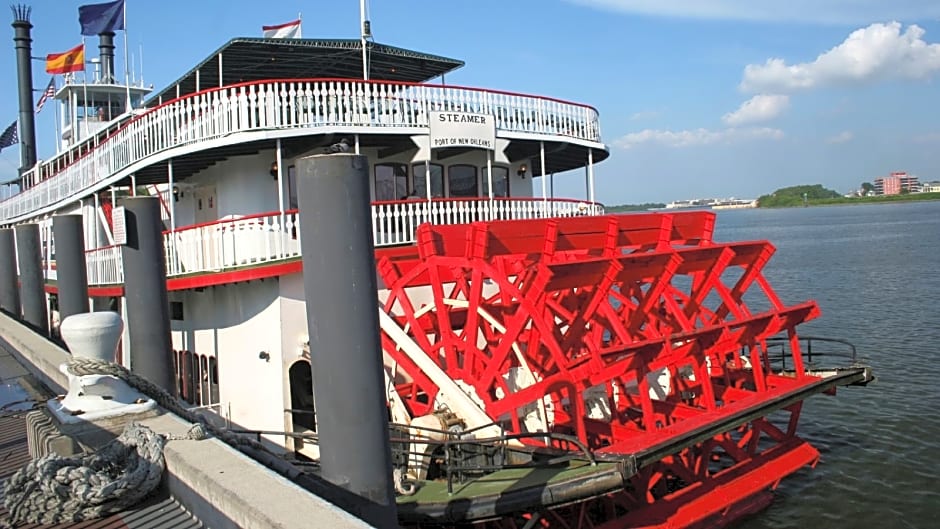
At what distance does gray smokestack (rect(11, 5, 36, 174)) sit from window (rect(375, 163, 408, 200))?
15.7 m

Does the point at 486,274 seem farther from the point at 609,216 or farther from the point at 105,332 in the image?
the point at 105,332

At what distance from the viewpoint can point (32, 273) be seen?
10.8 meters

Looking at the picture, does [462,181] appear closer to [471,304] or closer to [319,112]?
[319,112]

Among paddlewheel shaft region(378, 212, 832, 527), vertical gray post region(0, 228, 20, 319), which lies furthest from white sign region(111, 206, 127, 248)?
vertical gray post region(0, 228, 20, 319)

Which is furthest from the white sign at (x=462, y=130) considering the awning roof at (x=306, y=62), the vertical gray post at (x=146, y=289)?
the vertical gray post at (x=146, y=289)

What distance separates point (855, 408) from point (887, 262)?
19853mm

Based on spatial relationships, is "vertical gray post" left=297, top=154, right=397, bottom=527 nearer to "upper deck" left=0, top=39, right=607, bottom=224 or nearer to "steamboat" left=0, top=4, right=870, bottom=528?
"steamboat" left=0, top=4, right=870, bottom=528

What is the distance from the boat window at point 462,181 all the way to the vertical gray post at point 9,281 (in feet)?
22.3

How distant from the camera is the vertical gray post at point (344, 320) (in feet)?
10.2

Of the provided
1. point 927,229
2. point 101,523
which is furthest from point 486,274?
point 927,229

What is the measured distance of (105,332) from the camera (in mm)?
3996

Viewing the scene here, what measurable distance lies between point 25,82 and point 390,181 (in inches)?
627

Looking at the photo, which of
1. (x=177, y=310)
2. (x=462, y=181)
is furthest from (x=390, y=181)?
(x=177, y=310)

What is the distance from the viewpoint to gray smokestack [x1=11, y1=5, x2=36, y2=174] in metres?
21.2
